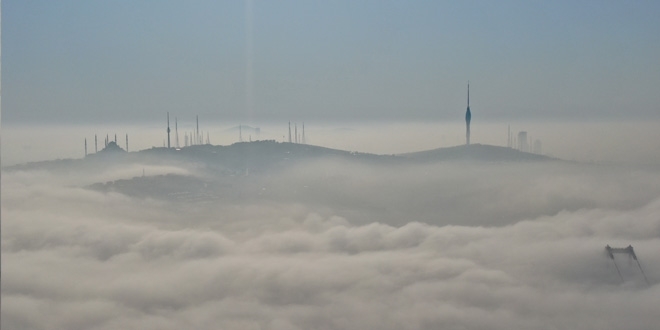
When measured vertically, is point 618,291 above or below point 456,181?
below

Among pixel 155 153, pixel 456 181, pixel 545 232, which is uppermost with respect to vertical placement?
pixel 155 153

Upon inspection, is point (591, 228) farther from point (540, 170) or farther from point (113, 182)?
point (113, 182)

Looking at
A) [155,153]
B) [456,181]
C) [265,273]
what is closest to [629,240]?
[456,181]

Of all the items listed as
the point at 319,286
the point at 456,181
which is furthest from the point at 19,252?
the point at 456,181

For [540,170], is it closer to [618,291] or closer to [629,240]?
[629,240]

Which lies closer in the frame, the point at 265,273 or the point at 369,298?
the point at 369,298

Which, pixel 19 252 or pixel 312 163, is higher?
pixel 312 163

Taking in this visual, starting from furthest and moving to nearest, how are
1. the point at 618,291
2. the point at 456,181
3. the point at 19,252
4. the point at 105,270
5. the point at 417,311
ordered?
the point at 456,181
the point at 618,291
the point at 417,311
the point at 105,270
the point at 19,252

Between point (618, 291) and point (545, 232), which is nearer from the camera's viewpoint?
point (618, 291)

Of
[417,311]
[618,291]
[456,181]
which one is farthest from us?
[456,181]
